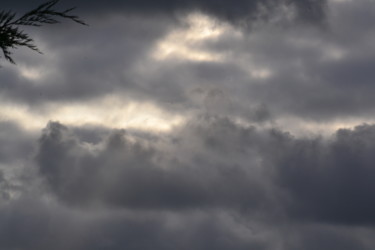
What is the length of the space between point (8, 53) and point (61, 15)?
83.1 inches

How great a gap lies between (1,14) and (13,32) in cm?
60

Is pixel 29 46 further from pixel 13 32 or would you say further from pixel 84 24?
pixel 84 24

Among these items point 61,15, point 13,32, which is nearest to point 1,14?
point 13,32

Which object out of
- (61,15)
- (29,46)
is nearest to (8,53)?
(29,46)

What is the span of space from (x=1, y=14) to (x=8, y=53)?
3.98 feet

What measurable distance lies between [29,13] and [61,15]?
2.86 feet

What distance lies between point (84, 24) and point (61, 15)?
27.0 inches

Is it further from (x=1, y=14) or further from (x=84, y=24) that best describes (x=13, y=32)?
(x=84, y=24)

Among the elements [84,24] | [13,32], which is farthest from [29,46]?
[84,24]

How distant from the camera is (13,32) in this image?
1745 centimetres

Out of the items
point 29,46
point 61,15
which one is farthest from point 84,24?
point 29,46

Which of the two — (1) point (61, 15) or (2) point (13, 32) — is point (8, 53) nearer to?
(2) point (13, 32)

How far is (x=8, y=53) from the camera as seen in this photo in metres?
18.1
